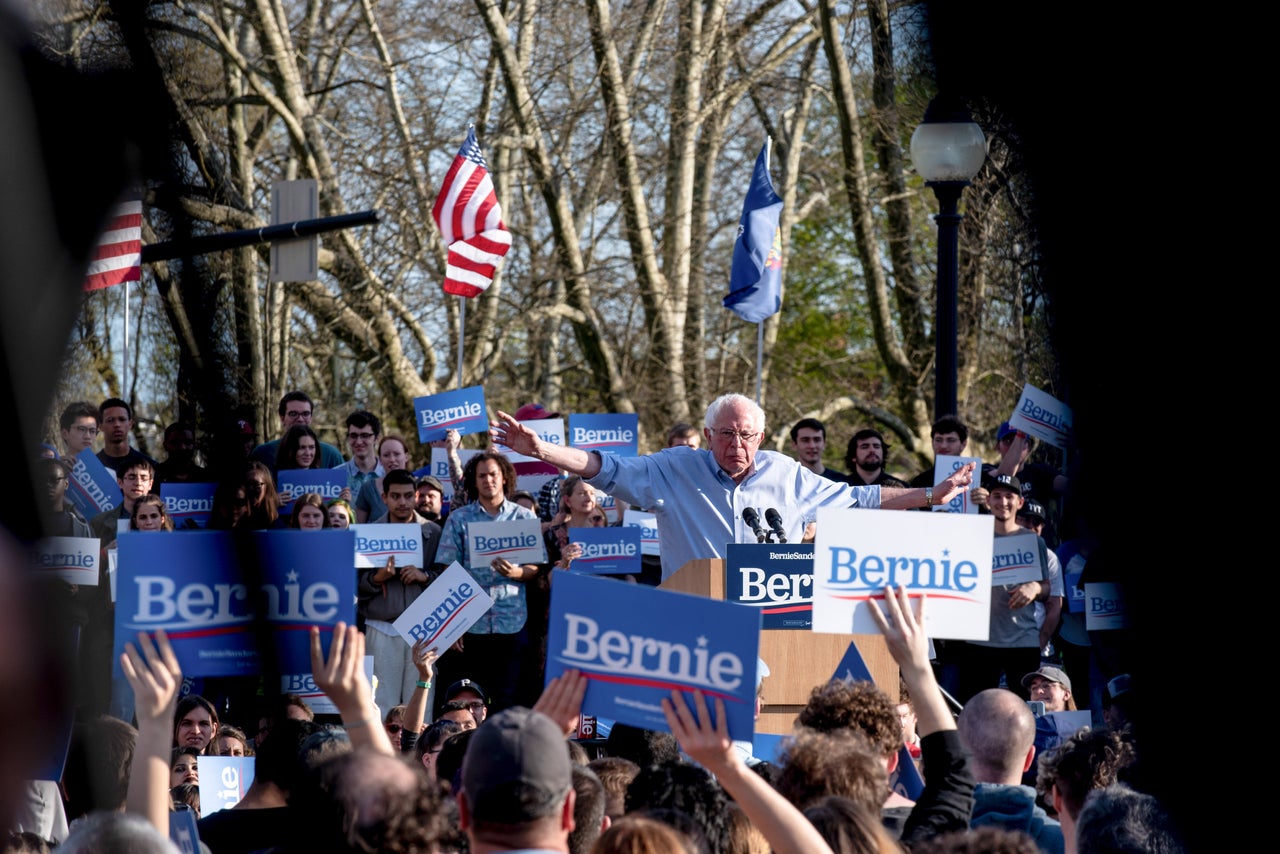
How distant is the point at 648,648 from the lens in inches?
118

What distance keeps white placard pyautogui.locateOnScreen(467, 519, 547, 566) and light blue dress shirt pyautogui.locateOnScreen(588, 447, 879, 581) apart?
2525 mm

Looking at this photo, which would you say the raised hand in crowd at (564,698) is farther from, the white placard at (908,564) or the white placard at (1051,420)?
the white placard at (1051,420)

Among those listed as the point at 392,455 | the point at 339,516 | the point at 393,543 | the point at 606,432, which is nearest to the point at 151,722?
the point at 339,516

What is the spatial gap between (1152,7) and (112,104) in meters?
0.55

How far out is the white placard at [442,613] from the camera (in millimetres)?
7570

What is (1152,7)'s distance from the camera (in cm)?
61

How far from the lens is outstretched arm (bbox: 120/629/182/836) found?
239 centimetres

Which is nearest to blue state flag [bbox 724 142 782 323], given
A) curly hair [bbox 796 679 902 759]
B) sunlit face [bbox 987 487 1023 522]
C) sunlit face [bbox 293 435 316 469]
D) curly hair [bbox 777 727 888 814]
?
sunlit face [bbox 987 487 1023 522]

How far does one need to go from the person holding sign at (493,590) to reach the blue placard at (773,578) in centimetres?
372

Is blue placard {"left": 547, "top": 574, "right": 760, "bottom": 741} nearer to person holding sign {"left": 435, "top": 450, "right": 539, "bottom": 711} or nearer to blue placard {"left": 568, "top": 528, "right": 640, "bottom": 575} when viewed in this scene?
person holding sign {"left": 435, "top": 450, "right": 539, "bottom": 711}

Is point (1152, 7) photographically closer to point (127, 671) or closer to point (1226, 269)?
point (1226, 269)

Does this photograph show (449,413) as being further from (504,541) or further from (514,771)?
(514,771)

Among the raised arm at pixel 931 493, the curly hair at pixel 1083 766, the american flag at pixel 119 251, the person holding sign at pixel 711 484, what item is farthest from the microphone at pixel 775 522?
the american flag at pixel 119 251

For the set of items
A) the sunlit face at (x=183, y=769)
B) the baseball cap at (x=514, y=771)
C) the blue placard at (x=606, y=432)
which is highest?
the blue placard at (x=606, y=432)
